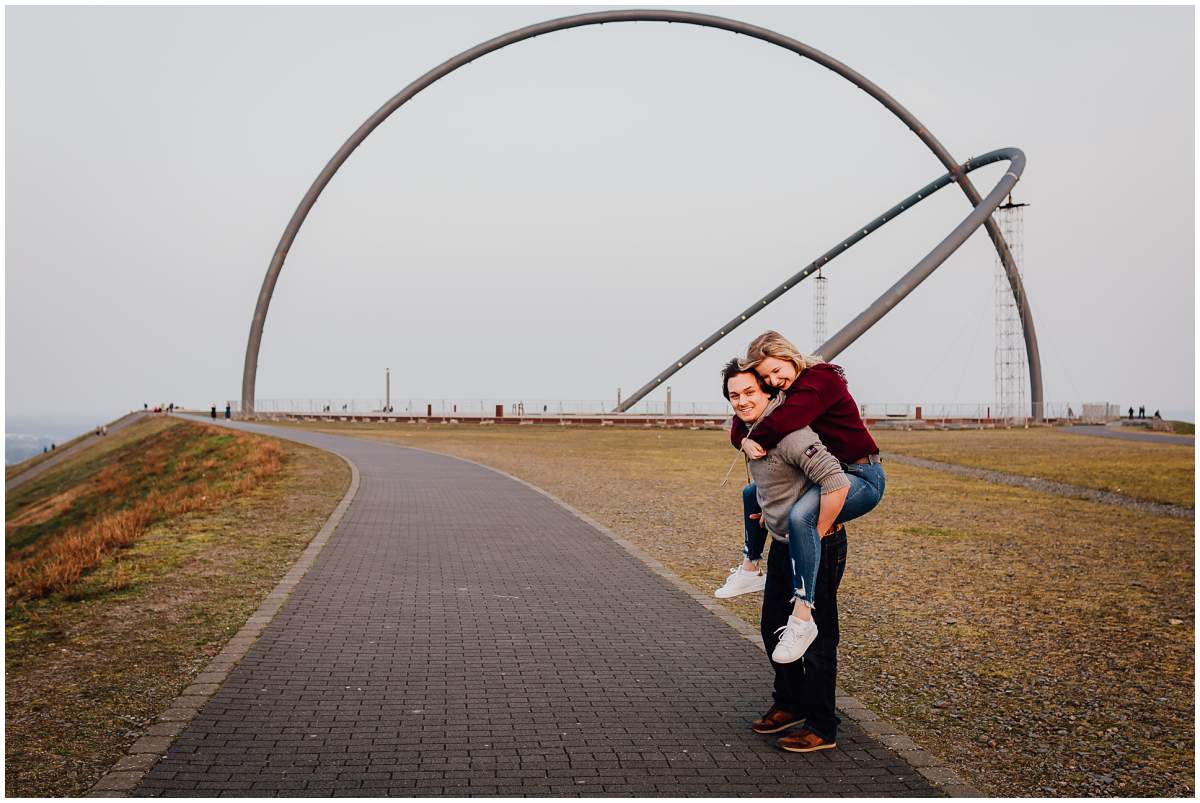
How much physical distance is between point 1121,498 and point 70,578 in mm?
17754

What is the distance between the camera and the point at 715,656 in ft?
23.8

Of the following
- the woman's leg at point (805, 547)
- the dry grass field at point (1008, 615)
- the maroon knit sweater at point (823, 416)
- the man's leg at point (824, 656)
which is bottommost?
the dry grass field at point (1008, 615)

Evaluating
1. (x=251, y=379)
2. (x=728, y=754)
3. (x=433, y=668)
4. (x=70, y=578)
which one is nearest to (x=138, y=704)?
(x=433, y=668)

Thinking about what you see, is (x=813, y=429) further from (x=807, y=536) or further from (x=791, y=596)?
(x=791, y=596)

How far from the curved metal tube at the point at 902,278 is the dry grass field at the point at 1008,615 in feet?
64.5

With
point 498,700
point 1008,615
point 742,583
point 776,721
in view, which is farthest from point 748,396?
point 1008,615

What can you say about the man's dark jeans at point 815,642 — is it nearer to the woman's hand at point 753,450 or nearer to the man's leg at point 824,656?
the man's leg at point 824,656

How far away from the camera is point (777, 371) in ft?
17.2

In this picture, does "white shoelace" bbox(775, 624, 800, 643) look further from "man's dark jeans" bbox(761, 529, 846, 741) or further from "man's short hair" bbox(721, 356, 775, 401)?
"man's short hair" bbox(721, 356, 775, 401)

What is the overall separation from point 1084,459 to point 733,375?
27083mm

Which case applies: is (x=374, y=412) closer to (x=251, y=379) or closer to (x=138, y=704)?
(x=251, y=379)

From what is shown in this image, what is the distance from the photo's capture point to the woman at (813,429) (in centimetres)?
514

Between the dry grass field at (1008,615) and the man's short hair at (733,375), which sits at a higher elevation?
the man's short hair at (733,375)

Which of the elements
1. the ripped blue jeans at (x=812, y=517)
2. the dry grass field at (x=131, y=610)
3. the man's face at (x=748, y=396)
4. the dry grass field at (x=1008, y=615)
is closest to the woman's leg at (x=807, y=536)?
the ripped blue jeans at (x=812, y=517)
